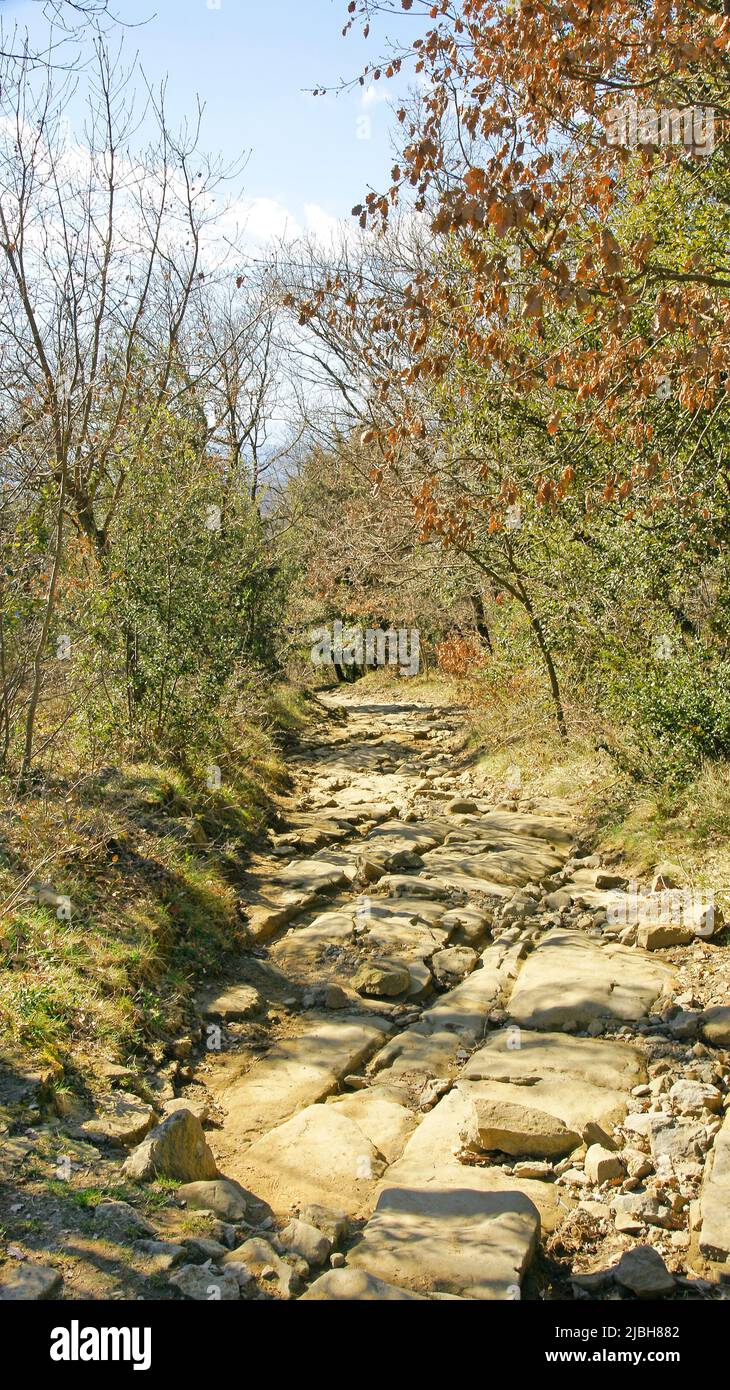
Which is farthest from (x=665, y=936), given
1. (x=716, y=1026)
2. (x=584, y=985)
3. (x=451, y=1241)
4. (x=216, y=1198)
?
(x=216, y=1198)

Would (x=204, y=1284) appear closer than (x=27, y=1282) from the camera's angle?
No

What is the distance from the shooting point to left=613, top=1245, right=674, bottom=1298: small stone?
10.8ft

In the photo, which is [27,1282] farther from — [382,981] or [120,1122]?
[382,981]

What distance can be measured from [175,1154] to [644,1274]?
190 cm

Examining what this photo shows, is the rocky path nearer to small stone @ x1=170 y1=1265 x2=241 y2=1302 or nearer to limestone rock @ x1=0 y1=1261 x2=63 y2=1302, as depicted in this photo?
small stone @ x1=170 y1=1265 x2=241 y2=1302

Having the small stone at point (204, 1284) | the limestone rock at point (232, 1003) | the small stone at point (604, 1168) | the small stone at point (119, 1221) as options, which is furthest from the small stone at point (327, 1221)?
the limestone rock at point (232, 1003)

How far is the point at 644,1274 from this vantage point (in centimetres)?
333

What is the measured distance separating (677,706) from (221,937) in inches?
Answer: 171

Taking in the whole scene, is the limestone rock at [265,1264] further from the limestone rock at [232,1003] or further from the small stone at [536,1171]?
the limestone rock at [232,1003]

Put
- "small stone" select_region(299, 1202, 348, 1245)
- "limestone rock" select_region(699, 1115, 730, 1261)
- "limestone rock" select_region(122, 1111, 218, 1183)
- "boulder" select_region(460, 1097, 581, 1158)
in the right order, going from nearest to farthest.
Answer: "limestone rock" select_region(699, 1115, 730, 1261) → "small stone" select_region(299, 1202, 348, 1245) → "limestone rock" select_region(122, 1111, 218, 1183) → "boulder" select_region(460, 1097, 581, 1158)

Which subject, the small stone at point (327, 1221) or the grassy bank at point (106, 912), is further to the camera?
the grassy bank at point (106, 912)

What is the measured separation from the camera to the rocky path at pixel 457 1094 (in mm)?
3420

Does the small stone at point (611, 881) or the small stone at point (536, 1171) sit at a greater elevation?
the small stone at point (611, 881)

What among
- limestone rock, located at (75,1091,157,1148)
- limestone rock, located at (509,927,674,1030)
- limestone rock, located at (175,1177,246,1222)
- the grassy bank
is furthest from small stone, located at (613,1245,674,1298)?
the grassy bank
